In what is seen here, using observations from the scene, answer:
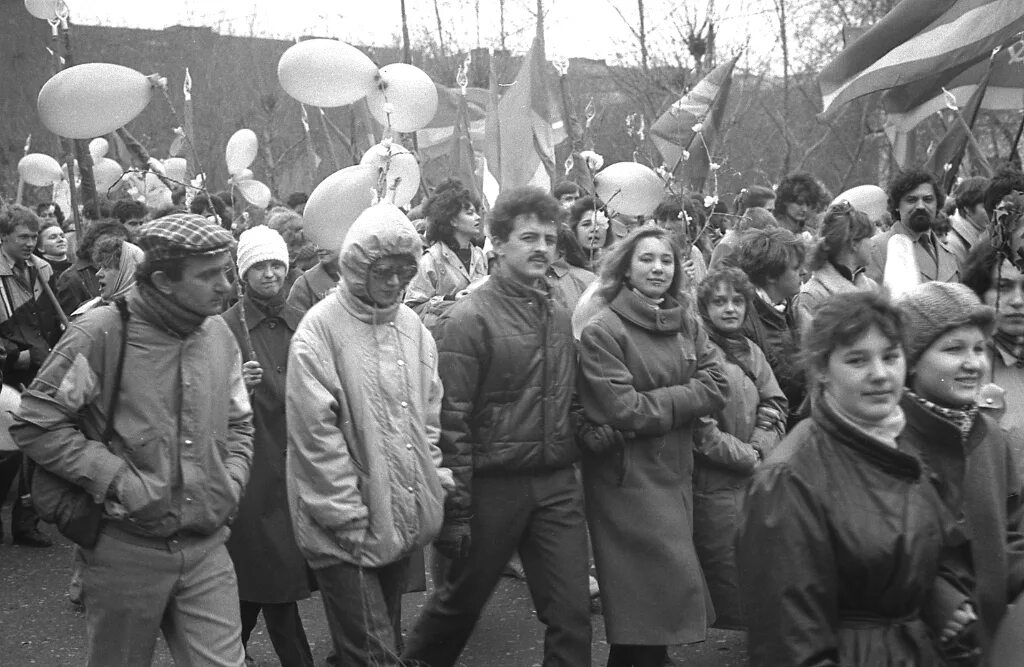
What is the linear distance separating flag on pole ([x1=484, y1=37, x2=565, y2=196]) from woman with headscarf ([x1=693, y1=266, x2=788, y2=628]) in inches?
116

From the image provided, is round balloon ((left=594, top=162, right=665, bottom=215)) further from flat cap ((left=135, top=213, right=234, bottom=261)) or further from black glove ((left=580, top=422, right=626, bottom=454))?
flat cap ((left=135, top=213, right=234, bottom=261))

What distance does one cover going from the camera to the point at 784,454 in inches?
116

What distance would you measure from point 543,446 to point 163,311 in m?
1.61

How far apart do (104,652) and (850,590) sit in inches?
92.3

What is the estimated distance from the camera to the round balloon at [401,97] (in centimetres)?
786

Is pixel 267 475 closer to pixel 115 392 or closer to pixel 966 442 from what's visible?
pixel 115 392

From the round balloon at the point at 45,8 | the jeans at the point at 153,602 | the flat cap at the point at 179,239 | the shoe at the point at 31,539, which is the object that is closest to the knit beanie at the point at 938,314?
the flat cap at the point at 179,239

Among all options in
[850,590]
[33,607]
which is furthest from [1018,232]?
[33,607]

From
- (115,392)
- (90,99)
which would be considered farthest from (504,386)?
(90,99)

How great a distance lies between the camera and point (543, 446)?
4.93 m

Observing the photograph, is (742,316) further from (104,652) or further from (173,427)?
(104,652)

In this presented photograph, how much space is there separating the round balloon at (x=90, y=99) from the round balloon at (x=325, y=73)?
1094mm

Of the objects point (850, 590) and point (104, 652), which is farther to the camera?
point (104, 652)

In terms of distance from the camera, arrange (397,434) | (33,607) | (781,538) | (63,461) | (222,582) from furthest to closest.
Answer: (33,607), (397,434), (222,582), (63,461), (781,538)
